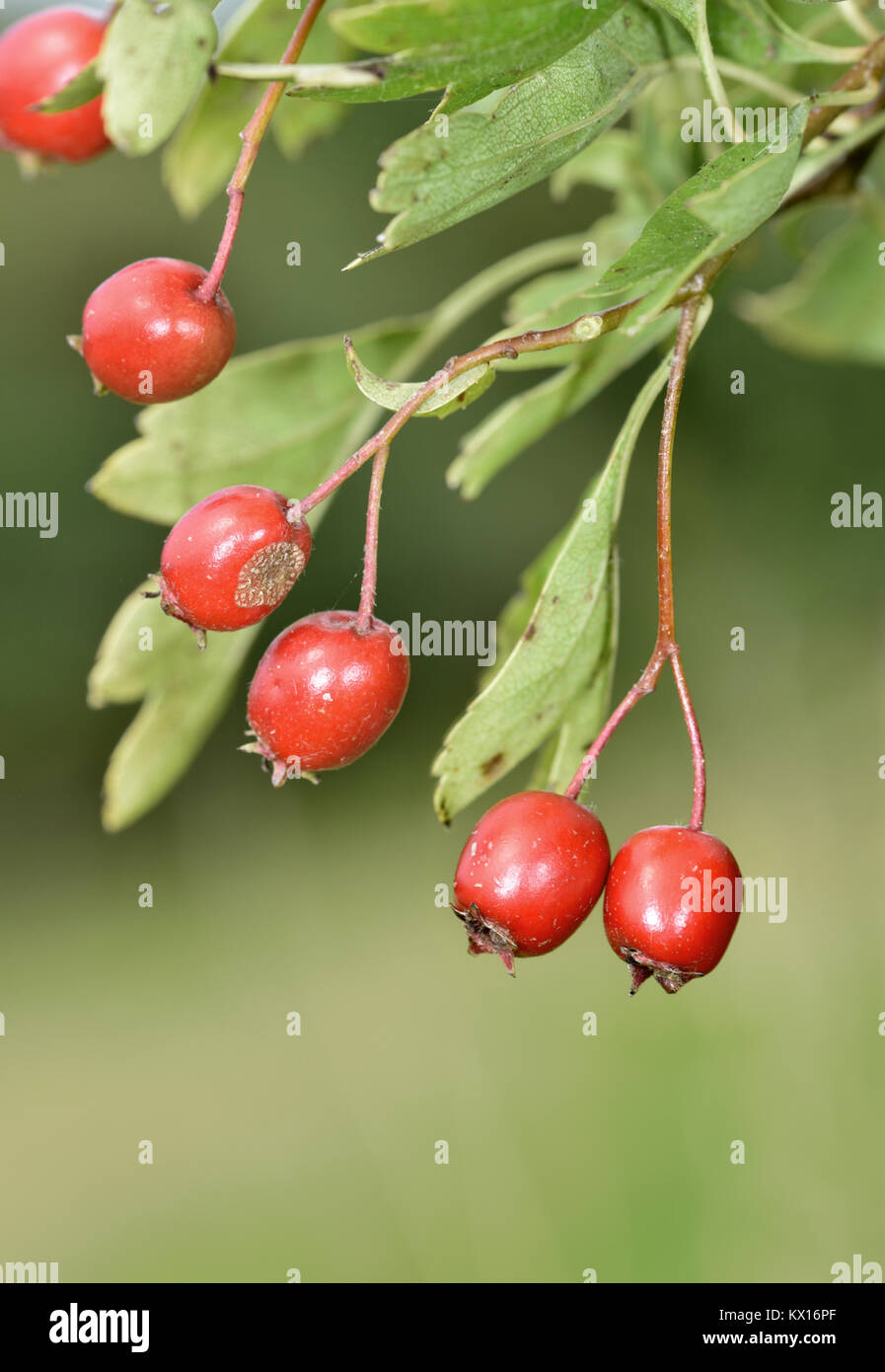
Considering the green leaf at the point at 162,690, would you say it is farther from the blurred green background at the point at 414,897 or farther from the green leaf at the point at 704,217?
the blurred green background at the point at 414,897

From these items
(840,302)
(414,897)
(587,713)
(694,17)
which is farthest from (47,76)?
(414,897)

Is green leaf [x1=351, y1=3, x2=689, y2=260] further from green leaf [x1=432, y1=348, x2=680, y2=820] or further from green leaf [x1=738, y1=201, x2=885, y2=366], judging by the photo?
green leaf [x1=738, y1=201, x2=885, y2=366]

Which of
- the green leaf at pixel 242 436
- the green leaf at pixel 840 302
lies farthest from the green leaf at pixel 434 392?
the green leaf at pixel 840 302

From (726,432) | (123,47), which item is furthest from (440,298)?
(123,47)

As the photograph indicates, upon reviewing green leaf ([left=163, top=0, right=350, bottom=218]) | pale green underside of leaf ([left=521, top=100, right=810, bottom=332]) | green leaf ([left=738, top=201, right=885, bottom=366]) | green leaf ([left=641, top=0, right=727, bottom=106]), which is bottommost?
pale green underside of leaf ([left=521, top=100, right=810, bottom=332])

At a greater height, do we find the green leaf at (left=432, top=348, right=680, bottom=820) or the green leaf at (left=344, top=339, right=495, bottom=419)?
the green leaf at (left=344, top=339, right=495, bottom=419)

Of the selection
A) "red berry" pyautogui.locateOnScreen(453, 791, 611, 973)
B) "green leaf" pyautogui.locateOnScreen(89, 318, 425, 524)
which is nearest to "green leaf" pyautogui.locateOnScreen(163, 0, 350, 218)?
"green leaf" pyautogui.locateOnScreen(89, 318, 425, 524)
